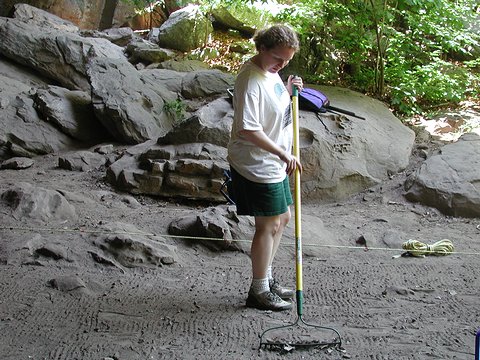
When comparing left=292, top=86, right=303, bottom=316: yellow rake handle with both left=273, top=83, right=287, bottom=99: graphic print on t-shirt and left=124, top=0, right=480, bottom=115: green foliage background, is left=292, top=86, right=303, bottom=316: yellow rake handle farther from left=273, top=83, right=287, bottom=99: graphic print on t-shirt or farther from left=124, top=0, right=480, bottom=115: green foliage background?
left=124, top=0, right=480, bottom=115: green foliage background

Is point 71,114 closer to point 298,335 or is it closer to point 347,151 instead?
point 347,151

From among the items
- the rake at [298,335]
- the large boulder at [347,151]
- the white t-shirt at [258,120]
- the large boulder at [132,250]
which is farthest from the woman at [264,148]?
the large boulder at [347,151]

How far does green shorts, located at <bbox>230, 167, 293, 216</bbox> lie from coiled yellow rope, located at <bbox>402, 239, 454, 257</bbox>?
1861 millimetres

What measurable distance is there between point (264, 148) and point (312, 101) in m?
3.72

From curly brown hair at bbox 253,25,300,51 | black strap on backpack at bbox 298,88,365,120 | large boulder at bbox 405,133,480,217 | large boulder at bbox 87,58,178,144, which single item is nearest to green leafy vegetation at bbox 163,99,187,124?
large boulder at bbox 87,58,178,144

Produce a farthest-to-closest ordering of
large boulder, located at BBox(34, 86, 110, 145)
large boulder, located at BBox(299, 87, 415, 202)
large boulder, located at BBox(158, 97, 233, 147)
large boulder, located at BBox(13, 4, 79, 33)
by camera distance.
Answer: large boulder, located at BBox(13, 4, 79, 33) < large boulder, located at BBox(34, 86, 110, 145) < large boulder, located at BBox(158, 97, 233, 147) < large boulder, located at BBox(299, 87, 415, 202)

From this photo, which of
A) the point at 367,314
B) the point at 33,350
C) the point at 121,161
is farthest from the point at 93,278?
the point at 121,161

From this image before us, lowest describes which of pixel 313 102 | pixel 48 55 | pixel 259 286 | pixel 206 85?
pixel 259 286

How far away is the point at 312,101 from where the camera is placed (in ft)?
22.2

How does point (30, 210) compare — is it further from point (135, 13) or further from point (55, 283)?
point (135, 13)

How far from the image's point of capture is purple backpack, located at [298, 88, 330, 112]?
677cm

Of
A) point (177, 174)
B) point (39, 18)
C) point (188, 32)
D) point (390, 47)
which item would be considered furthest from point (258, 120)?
point (39, 18)

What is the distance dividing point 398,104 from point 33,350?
22.7ft

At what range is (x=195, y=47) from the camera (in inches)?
470
